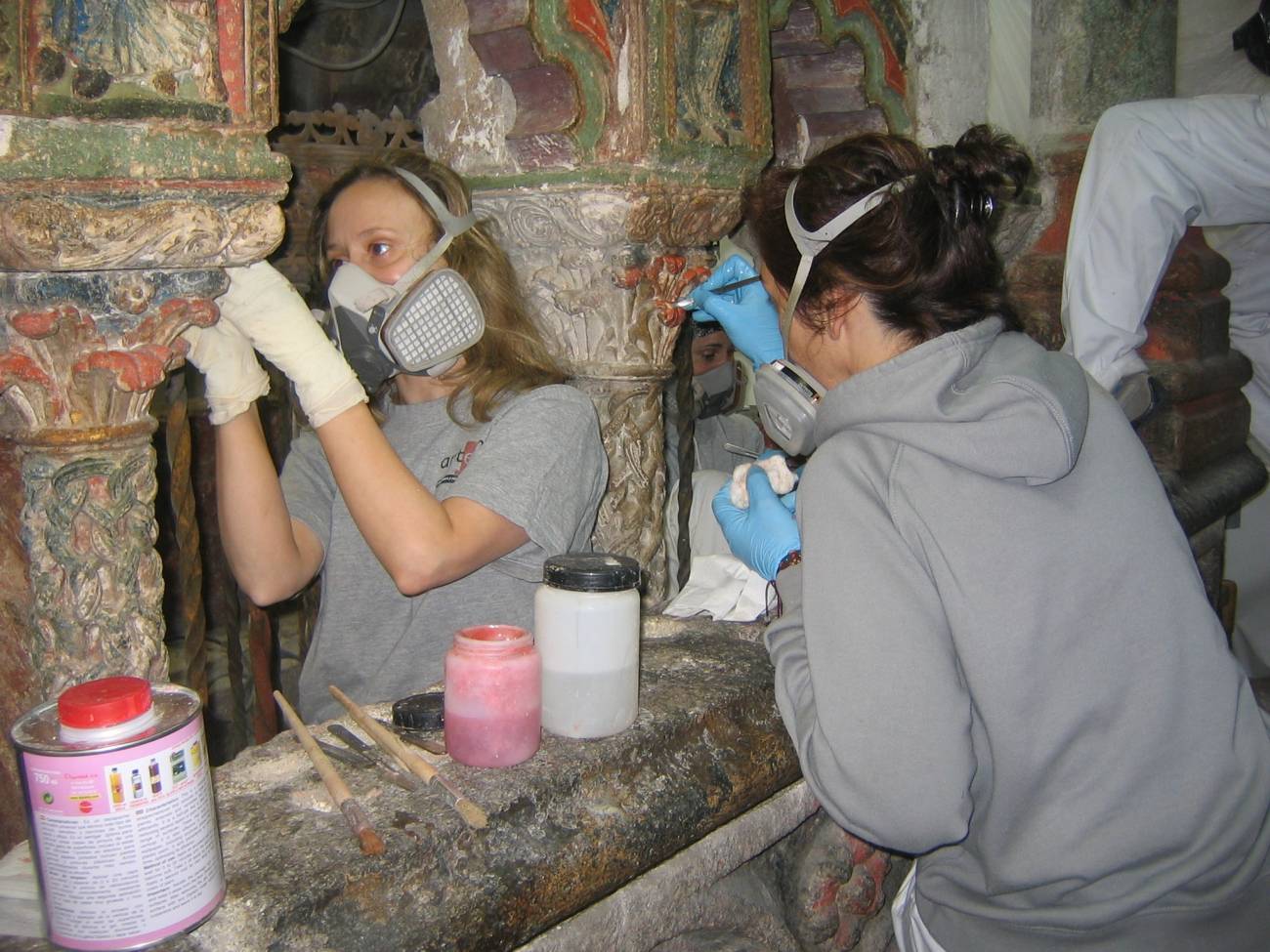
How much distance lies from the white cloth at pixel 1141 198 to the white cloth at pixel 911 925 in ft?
6.45

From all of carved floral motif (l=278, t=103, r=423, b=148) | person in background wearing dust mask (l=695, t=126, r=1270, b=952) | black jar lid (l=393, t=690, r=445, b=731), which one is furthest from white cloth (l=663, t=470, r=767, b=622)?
carved floral motif (l=278, t=103, r=423, b=148)

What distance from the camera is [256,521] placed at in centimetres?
165

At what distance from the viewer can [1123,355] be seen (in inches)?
119

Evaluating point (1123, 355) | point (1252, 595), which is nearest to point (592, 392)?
point (1123, 355)

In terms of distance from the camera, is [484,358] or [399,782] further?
[484,358]

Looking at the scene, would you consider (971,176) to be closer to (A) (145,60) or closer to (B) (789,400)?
(B) (789,400)

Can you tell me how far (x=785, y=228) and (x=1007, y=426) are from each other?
453 millimetres

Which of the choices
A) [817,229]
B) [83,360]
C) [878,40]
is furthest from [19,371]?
[878,40]

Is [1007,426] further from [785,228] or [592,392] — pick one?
[592,392]

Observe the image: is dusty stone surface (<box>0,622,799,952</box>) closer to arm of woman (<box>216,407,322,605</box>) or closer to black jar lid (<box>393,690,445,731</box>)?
black jar lid (<box>393,690,445,731</box>)

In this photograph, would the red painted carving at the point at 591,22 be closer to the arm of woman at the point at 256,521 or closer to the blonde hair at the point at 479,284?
the blonde hair at the point at 479,284

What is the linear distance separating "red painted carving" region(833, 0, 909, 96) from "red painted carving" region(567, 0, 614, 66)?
997 millimetres

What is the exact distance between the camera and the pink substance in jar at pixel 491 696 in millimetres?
1175

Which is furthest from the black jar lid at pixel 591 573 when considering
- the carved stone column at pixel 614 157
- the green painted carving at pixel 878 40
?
the green painted carving at pixel 878 40
